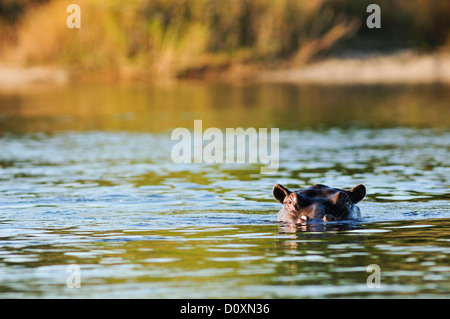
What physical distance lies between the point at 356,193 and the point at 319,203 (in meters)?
0.52

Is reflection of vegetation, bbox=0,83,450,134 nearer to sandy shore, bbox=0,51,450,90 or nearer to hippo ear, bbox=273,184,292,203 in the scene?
sandy shore, bbox=0,51,450,90

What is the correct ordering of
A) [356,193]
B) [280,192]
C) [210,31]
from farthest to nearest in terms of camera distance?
[210,31] < [280,192] < [356,193]

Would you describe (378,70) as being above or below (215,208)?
above

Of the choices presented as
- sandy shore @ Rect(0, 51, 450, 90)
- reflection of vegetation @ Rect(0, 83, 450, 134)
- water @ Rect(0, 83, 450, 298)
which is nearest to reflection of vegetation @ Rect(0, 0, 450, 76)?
sandy shore @ Rect(0, 51, 450, 90)

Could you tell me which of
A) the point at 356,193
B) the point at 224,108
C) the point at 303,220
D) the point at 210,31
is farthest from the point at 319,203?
the point at 210,31

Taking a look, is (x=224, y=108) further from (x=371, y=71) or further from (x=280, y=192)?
(x=280, y=192)

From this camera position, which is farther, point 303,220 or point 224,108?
point 224,108

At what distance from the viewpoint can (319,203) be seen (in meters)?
12.5

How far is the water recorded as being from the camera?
31.7ft

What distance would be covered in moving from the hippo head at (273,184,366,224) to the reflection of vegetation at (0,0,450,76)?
1154 inches

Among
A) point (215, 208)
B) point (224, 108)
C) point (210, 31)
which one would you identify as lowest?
point (215, 208)

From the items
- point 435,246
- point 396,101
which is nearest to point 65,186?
point 435,246

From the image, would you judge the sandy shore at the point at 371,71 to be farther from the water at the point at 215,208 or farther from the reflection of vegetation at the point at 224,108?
the water at the point at 215,208

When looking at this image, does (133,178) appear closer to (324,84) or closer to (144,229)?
(144,229)
